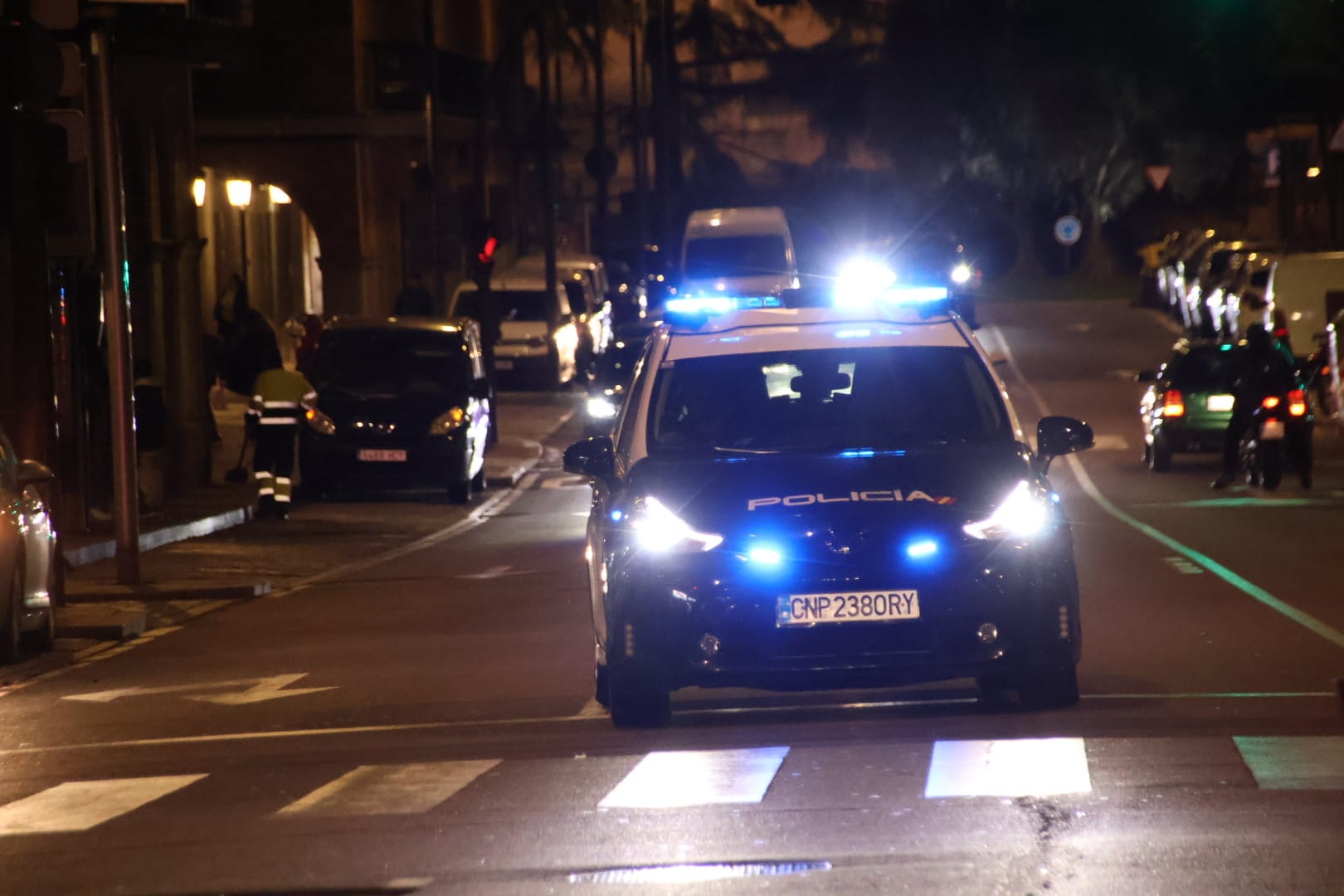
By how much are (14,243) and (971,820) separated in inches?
445

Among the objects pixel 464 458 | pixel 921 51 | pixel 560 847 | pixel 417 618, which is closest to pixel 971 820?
pixel 560 847

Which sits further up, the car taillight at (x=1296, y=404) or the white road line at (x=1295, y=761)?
the car taillight at (x=1296, y=404)

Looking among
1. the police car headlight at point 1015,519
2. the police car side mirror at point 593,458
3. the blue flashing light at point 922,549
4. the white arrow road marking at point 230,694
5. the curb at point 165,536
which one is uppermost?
the police car side mirror at point 593,458

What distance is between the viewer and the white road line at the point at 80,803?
8.99 m

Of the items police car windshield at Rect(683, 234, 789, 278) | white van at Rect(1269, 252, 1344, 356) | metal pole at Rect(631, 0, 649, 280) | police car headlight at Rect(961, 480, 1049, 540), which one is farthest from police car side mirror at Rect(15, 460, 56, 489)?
metal pole at Rect(631, 0, 649, 280)

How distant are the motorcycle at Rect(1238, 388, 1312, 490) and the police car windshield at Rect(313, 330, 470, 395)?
8121 mm

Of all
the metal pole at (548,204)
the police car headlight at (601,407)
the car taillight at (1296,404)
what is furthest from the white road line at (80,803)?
the metal pole at (548,204)

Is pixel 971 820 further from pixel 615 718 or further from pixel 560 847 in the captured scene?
pixel 615 718

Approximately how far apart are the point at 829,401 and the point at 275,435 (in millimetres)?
14852

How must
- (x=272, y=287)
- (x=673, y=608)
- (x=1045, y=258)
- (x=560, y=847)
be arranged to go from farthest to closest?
1. (x=1045, y=258)
2. (x=272, y=287)
3. (x=673, y=608)
4. (x=560, y=847)

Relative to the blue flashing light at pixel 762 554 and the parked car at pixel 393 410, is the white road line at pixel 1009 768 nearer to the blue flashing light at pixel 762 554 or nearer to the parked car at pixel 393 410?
the blue flashing light at pixel 762 554

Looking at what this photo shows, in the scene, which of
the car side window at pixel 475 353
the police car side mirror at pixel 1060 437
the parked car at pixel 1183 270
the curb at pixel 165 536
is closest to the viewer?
the police car side mirror at pixel 1060 437

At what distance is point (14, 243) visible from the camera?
17797mm

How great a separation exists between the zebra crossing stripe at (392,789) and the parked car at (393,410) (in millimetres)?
17320
